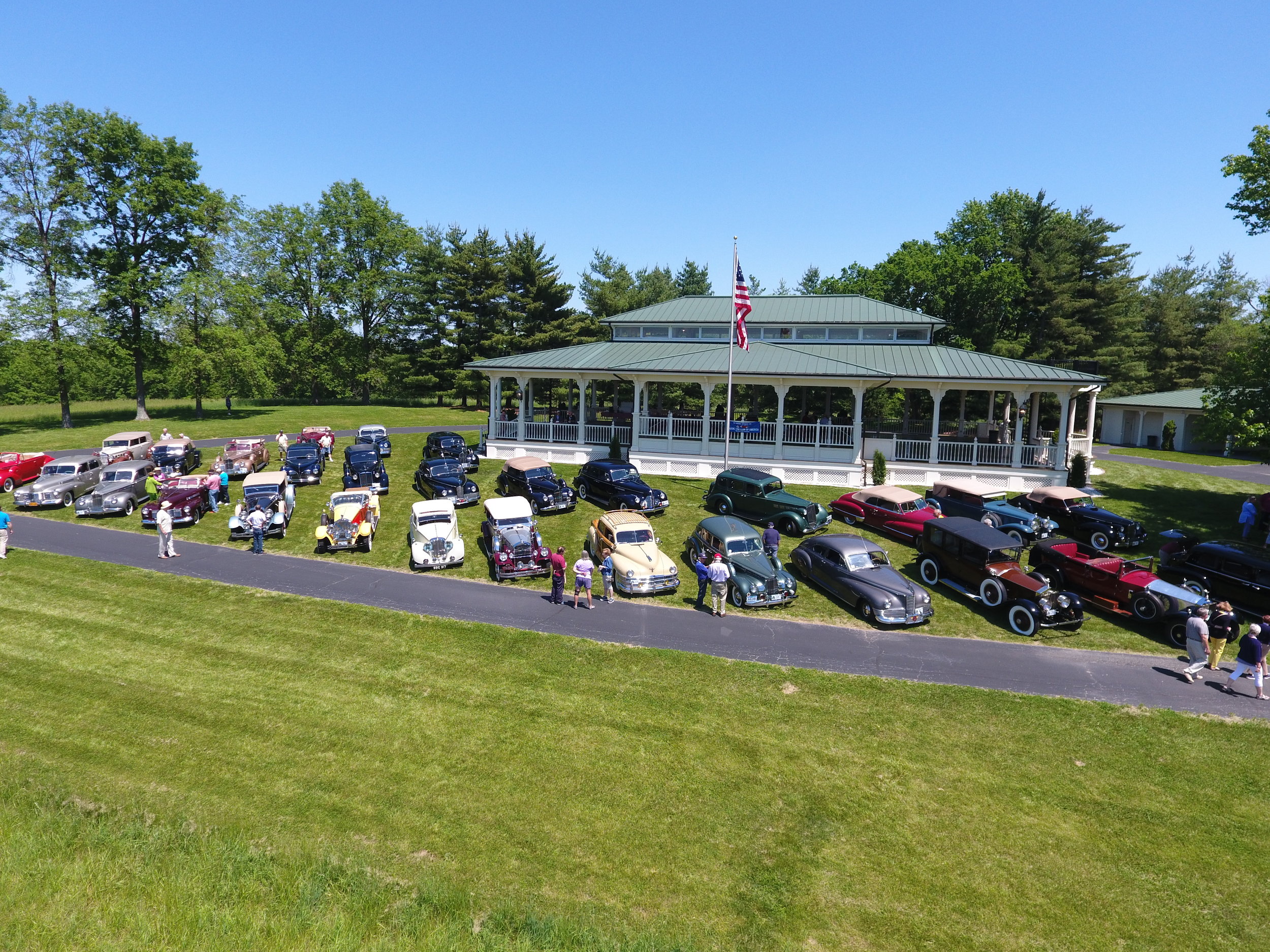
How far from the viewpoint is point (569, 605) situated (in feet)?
54.2

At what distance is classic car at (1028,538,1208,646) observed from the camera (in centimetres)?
1496

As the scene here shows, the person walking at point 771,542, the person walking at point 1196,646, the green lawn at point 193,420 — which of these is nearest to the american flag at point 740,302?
the person walking at point 771,542

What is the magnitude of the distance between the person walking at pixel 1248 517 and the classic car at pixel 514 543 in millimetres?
23705

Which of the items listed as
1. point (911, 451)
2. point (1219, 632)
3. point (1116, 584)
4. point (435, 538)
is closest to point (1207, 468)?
point (911, 451)

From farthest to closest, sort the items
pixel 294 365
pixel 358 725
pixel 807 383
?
pixel 294 365 → pixel 807 383 → pixel 358 725

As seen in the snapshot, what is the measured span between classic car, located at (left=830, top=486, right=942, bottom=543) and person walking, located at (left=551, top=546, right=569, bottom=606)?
11361 mm

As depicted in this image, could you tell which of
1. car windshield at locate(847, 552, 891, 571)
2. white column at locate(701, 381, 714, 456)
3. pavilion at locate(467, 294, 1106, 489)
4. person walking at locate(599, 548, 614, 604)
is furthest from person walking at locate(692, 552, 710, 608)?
white column at locate(701, 381, 714, 456)

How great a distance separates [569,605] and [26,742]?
10179 mm

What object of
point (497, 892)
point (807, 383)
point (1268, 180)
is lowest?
point (497, 892)

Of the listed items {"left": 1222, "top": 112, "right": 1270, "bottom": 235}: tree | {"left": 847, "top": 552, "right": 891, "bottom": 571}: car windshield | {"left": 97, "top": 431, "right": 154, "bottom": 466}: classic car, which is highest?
{"left": 1222, "top": 112, "right": 1270, "bottom": 235}: tree

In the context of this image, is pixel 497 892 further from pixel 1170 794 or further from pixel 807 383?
pixel 807 383

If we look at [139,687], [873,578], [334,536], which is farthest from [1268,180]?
[139,687]

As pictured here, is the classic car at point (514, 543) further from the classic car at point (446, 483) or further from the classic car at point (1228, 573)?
the classic car at point (1228, 573)

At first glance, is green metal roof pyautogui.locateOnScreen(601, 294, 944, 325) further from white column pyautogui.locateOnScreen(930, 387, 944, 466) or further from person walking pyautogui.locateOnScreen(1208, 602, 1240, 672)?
person walking pyautogui.locateOnScreen(1208, 602, 1240, 672)
